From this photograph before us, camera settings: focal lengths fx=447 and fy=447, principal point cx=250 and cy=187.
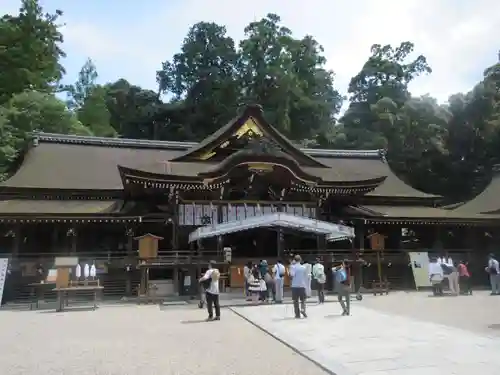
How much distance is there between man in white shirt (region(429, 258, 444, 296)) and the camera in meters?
17.2

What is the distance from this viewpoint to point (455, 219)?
20891 mm

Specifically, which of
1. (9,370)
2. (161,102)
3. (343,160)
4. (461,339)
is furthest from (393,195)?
(161,102)

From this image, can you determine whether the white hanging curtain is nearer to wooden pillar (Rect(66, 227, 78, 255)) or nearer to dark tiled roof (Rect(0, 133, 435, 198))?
dark tiled roof (Rect(0, 133, 435, 198))

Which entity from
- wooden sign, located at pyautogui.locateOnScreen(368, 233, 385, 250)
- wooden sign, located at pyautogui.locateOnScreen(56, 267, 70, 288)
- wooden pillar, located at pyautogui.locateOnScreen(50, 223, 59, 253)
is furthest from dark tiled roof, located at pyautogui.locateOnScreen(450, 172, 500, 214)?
wooden pillar, located at pyautogui.locateOnScreen(50, 223, 59, 253)

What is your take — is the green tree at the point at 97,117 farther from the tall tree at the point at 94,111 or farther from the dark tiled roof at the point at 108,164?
the dark tiled roof at the point at 108,164

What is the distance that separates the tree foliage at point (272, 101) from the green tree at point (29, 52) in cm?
9

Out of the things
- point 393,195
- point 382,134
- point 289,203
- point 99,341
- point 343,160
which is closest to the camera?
point 99,341

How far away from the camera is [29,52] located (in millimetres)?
38125

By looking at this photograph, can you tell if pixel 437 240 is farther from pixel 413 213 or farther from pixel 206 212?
pixel 206 212

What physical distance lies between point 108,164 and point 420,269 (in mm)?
16989

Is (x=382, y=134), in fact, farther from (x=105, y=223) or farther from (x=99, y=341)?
(x=99, y=341)

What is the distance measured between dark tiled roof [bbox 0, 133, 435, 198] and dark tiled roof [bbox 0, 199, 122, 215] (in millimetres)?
1038

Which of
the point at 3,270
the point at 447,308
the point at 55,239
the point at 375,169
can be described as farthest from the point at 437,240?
Result: the point at 3,270

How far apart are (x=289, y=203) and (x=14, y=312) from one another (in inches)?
447
